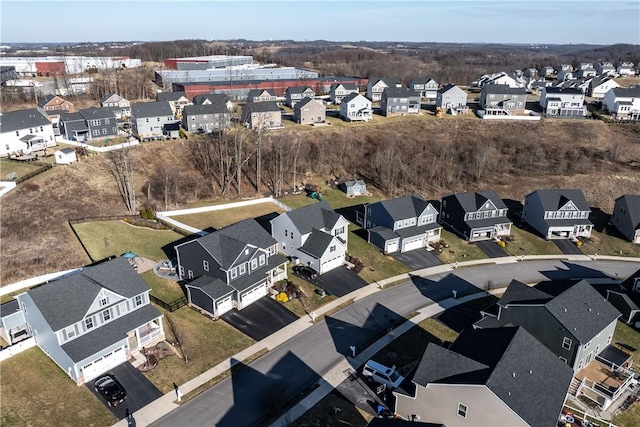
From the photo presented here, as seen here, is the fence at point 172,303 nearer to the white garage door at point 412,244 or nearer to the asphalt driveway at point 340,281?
the asphalt driveway at point 340,281

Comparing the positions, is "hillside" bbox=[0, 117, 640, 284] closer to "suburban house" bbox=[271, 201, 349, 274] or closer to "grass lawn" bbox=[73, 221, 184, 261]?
"grass lawn" bbox=[73, 221, 184, 261]

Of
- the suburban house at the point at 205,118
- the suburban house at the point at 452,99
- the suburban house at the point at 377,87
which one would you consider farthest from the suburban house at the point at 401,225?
the suburban house at the point at 377,87

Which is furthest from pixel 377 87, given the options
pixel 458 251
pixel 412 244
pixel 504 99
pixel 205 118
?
pixel 458 251

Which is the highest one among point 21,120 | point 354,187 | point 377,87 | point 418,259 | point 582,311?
point 377,87

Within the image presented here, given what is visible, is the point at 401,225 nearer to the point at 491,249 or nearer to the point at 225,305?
the point at 491,249

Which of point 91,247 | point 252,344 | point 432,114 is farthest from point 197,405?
point 432,114

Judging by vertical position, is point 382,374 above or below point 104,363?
below

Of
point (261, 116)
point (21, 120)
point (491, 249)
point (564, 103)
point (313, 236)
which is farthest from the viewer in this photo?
point (564, 103)
